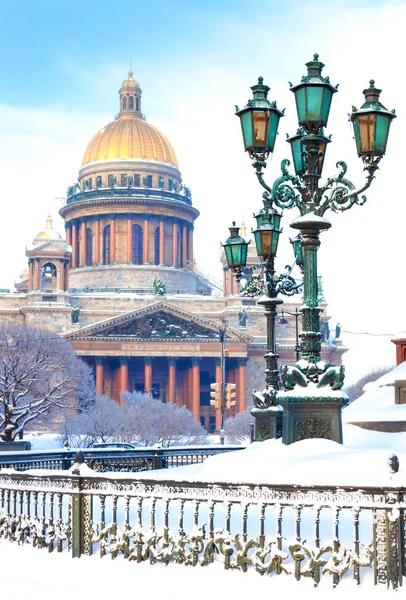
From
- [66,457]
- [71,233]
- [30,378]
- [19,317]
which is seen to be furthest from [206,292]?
[66,457]

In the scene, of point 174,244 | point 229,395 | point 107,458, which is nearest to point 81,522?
point 107,458

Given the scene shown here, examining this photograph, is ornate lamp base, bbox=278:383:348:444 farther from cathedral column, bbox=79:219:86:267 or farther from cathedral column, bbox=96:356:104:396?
cathedral column, bbox=79:219:86:267

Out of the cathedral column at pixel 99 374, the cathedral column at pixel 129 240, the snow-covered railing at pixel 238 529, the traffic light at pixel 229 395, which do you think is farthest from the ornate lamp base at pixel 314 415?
the cathedral column at pixel 129 240

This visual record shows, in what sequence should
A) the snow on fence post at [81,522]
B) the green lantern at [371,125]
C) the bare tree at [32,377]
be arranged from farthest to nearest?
the bare tree at [32,377] → the green lantern at [371,125] → the snow on fence post at [81,522]

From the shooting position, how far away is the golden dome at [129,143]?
93750mm

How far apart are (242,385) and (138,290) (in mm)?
13129

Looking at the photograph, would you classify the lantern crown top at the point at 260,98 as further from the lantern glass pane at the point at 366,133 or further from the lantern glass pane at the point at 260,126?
the lantern glass pane at the point at 366,133

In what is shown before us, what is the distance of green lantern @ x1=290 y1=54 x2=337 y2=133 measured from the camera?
1238cm

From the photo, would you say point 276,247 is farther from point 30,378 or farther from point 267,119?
point 30,378

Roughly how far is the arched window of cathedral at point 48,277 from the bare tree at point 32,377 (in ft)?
65.5

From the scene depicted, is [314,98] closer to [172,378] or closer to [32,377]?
[32,377]

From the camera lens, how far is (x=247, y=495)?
8625 millimetres

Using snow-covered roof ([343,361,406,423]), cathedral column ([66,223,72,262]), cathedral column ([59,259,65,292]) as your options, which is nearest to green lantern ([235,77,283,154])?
snow-covered roof ([343,361,406,423])

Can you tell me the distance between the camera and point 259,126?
1316cm
